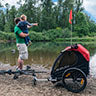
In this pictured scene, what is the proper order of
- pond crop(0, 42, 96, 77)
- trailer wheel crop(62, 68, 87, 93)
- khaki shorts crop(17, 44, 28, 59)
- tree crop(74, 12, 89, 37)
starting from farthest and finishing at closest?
tree crop(74, 12, 89, 37) < pond crop(0, 42, 96, 77) < khaki shorts crop(17, 44, 28, 59) < trailer wheel crop(62, 68, 87, 93)

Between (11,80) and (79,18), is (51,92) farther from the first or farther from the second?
(79,18)

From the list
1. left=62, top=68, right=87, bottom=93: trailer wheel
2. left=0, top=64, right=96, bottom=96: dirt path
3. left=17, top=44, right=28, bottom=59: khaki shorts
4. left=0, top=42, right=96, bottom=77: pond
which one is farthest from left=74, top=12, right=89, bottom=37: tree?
left=62, top=68, right=87, bottom=93: trailer wheel

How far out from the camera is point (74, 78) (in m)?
4.21

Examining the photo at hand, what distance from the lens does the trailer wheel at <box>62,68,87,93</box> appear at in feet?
13.2

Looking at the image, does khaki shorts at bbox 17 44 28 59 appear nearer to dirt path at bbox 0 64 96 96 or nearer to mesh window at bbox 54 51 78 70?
dirt path at bbox 0 64 96 96

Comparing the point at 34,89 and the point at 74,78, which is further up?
the point at 74,78

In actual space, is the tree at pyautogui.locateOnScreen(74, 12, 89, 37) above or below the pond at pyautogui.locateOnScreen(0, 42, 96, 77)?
above

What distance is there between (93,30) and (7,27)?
4489 centimetres

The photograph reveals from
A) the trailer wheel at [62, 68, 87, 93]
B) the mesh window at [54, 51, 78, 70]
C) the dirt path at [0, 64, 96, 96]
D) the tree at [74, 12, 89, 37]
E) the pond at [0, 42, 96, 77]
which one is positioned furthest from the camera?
the tree at [74, 12, 89, 37]

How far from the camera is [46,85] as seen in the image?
464cm

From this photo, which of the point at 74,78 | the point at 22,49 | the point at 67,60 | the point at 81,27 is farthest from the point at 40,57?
the point at 81,27

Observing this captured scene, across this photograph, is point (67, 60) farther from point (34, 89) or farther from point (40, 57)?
point (40, 57)

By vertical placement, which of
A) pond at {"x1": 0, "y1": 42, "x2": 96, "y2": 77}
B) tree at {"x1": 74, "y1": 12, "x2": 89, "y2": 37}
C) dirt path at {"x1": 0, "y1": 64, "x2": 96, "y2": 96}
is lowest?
pond at {"x1": 0, "y1": 42, "x2": 96, "y2": 77}

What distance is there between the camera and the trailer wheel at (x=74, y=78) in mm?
4031
